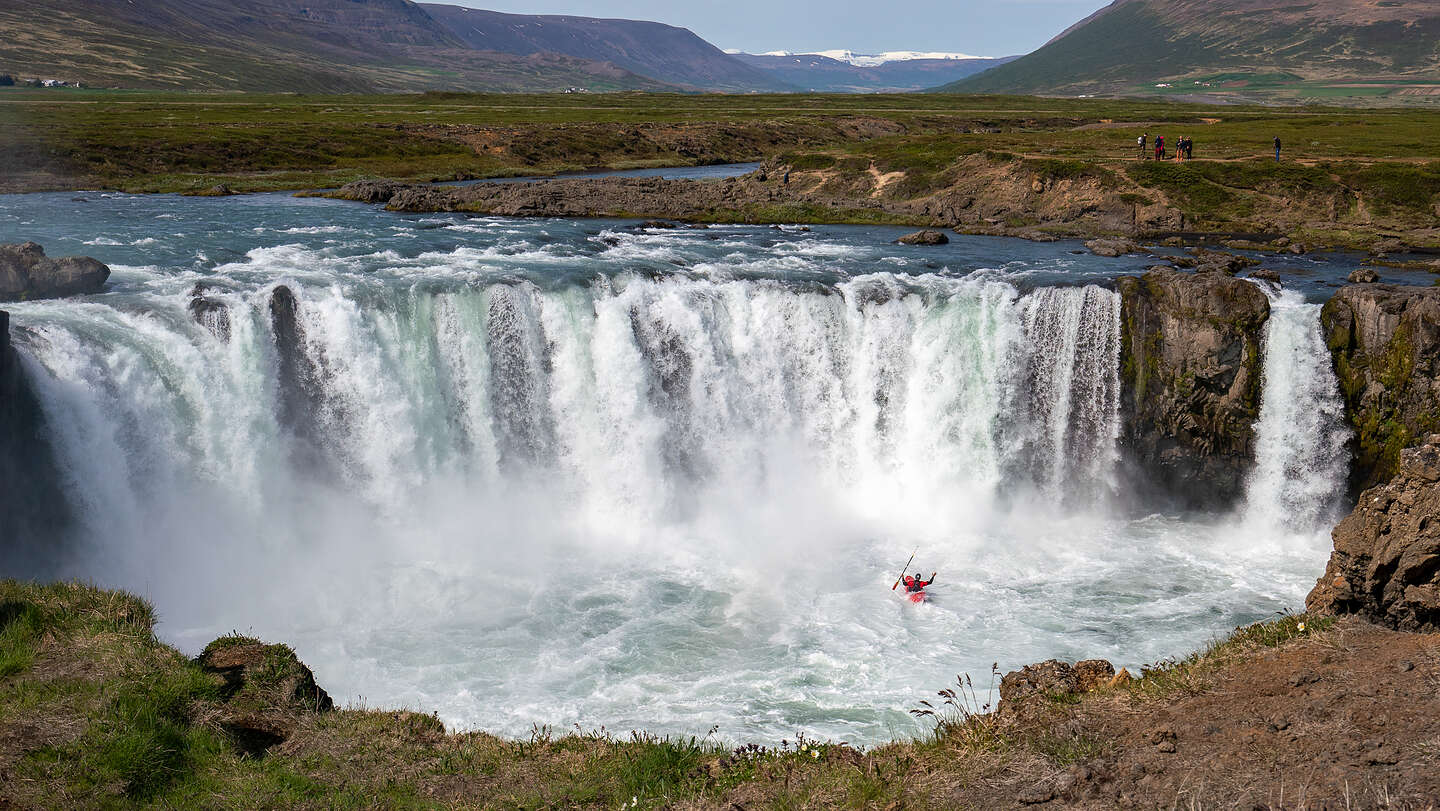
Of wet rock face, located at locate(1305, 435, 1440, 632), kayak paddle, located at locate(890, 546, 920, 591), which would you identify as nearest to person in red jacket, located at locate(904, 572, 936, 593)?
kayak paddle, located at locate(890, 546, 920, 591)

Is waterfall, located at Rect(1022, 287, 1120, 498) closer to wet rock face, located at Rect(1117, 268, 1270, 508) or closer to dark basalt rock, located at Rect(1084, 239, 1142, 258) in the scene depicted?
wet rock face, located at Rect(1117, 268, 1270, 508)

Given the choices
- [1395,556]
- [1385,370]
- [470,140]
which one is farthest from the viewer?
[470,140]

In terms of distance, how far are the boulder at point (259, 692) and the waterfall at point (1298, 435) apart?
2497 cm

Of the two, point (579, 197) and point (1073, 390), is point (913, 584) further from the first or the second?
point (579, 197)

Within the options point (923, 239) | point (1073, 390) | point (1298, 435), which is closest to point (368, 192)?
point (923, 239)

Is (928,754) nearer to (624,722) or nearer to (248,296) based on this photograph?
(624,722)

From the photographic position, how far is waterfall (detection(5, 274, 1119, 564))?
2473 centimetres

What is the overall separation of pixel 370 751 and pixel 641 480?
16535mm

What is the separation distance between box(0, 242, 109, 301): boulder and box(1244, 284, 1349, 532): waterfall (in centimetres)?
3284

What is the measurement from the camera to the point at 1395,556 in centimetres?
1242

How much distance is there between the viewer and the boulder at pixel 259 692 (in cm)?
1155

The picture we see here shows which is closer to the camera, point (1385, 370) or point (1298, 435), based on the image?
point (1385, 370)

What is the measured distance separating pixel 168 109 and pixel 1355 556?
123 meters

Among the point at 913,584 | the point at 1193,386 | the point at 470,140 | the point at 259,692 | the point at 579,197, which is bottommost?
the point at 913,584
